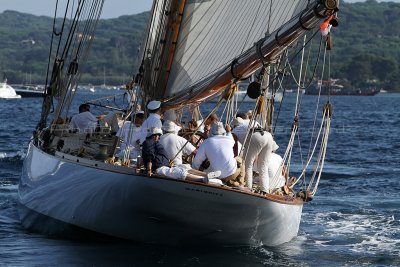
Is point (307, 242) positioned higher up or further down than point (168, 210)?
further down

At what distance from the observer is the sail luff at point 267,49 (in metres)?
19.7

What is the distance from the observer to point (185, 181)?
68.3 ft

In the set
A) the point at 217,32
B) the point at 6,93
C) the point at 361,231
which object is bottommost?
the point at 6,93

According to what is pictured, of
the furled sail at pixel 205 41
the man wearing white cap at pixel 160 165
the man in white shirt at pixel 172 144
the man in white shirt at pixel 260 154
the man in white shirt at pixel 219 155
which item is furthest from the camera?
the furled sail at pixel 205 41

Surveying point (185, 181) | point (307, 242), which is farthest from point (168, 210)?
point (307, 242)

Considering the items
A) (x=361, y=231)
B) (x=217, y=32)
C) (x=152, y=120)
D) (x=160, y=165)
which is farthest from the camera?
(x=361, y=231)

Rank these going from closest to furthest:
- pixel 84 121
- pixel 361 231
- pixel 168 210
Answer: pixel 168 210 → pixel 361 231 → pixel 84 121

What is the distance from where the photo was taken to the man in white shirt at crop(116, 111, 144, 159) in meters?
22.8

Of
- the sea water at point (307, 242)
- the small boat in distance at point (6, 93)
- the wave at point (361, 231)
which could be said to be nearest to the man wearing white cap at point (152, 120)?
the sea water at point (307, 242)

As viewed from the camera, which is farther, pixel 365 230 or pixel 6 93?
pixel 6 93

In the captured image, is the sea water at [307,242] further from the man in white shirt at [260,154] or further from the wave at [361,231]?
the man in white shirt at [260,154]

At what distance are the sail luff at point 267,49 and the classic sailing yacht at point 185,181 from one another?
0.07 ft

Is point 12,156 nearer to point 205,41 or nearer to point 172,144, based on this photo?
point 205,41

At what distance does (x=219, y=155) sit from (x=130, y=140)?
2.34 m
